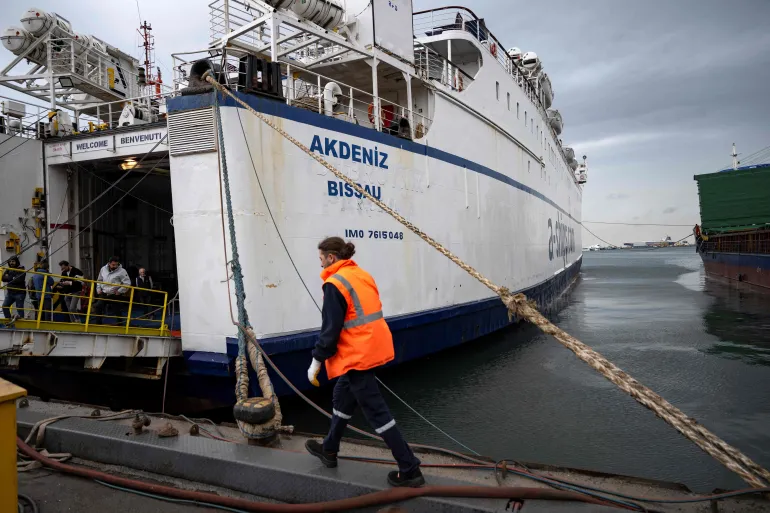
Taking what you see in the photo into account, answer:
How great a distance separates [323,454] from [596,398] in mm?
5796

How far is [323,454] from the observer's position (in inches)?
123

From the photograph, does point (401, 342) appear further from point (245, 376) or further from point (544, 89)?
point (544, 89)

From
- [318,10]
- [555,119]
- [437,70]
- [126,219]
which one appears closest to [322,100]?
[318,10]

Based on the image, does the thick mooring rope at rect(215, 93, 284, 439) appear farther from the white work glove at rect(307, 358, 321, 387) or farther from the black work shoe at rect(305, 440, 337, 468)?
the white work glove at rect(307, 358, 321, 387)

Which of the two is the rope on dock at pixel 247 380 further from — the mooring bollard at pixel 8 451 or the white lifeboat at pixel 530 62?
the white lifeboat at pixel 530 62

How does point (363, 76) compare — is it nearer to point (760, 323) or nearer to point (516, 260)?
point (516, 260)

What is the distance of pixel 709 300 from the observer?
20062 millimetres

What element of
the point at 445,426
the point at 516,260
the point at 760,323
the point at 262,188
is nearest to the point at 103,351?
the point at 262,188

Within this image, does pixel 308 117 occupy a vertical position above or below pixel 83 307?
above

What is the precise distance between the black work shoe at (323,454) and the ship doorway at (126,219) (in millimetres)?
6687

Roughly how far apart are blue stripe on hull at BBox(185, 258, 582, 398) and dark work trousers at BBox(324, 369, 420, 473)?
3643 millimetres

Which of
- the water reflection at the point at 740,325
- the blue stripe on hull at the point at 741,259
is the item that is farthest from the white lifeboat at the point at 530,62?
the blue stripe on hull at the point at 741,259

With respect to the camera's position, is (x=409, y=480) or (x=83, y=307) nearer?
(x=409, y=480)

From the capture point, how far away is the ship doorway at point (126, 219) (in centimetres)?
967
